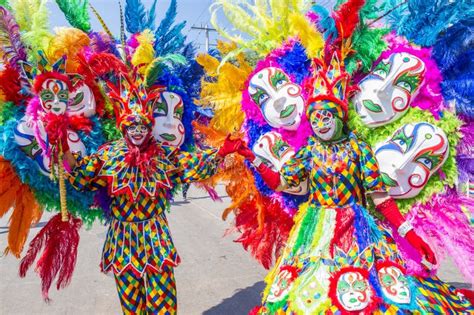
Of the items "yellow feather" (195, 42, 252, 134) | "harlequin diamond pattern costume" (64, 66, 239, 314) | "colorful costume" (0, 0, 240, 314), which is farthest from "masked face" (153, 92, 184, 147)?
"yellow feather" (195, 42, 252, 134)

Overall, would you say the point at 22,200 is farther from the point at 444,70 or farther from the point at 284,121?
the point at 444,70

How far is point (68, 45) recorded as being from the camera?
3.16 m

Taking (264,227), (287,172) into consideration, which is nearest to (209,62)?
(287,172)

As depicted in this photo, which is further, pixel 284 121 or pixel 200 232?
pixel 200 232

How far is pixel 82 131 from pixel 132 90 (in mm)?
502

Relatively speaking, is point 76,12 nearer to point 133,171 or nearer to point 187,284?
point 133,171

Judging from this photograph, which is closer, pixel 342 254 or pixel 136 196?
pixel 342 254

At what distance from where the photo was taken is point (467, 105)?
2.59 metres

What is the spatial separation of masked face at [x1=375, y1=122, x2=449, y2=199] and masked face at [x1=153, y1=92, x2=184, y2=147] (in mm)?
1379

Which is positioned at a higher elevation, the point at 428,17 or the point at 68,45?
the point at 428,17

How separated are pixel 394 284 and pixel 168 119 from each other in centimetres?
179

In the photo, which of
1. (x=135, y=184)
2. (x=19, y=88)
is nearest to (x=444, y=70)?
(x=135, y=184)

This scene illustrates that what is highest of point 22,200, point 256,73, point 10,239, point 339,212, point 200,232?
point 256,73

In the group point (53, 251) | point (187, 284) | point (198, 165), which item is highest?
point (198, 165)
